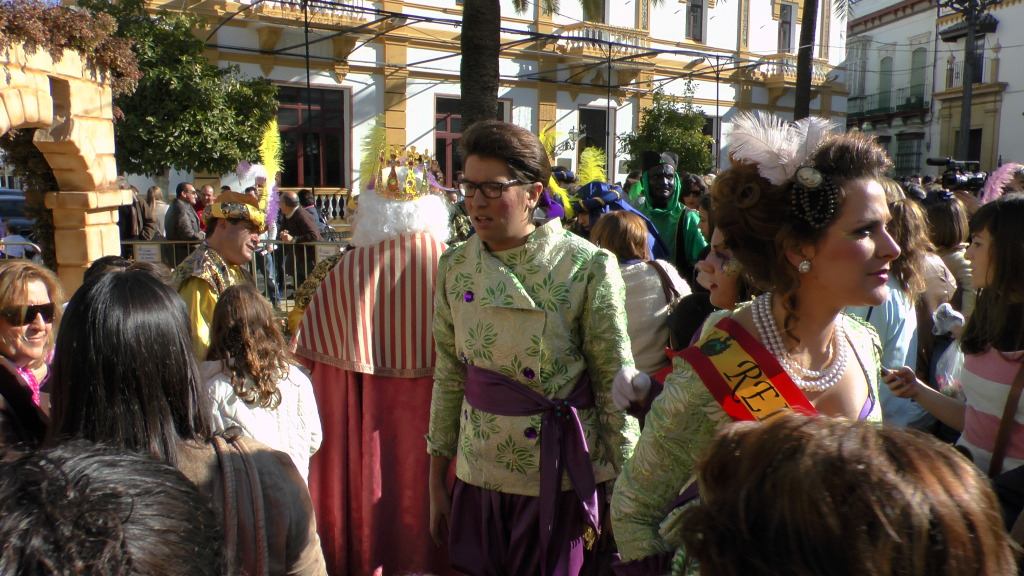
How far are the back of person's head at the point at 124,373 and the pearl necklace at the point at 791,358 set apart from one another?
1209 millimetres

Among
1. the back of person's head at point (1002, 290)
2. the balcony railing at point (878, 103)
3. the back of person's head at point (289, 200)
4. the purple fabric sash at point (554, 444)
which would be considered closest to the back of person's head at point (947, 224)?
the back of person's head at point (1002, 290)

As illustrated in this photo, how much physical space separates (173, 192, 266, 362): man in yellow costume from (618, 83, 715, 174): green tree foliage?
49.7ft

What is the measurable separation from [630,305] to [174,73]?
10861 mm

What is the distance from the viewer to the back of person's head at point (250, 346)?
2.79m

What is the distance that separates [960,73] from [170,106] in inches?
1134

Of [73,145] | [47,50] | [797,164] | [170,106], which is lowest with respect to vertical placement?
[797,164]

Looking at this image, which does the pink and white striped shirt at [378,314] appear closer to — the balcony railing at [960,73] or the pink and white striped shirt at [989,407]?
the pink and white striped shirt at [989,407]

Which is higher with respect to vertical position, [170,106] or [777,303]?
[170,106]

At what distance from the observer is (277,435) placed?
281 centimetres

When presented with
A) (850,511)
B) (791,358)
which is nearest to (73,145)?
(791,358)

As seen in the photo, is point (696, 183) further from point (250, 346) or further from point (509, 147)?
point (250, 346)

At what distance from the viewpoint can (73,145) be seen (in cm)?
664

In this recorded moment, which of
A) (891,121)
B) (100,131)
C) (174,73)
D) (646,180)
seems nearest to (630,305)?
(646,180)

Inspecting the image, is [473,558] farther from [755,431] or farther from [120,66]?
[120,66]
